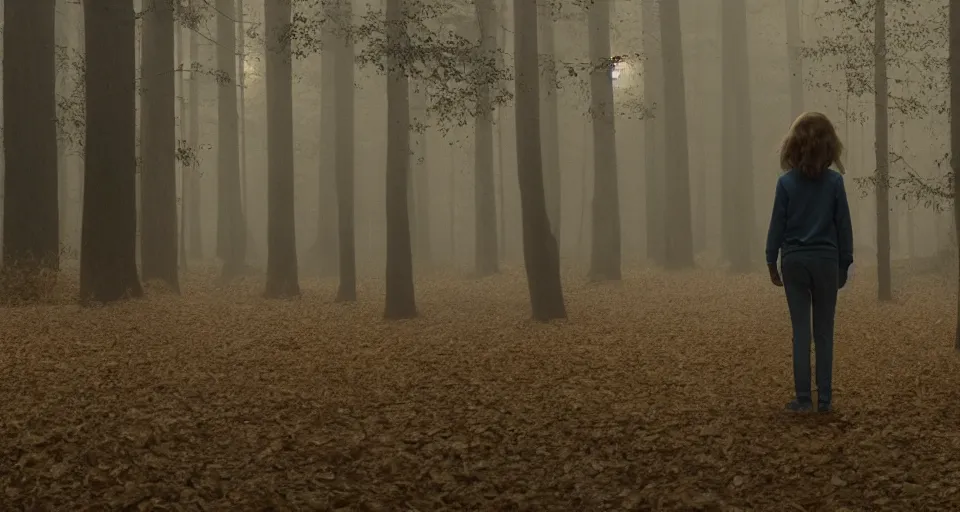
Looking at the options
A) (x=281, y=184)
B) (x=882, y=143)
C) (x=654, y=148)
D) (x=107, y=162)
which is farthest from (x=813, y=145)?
(x=654, y=148)

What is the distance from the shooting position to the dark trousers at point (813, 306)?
642 cm

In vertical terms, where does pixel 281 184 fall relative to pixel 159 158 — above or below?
below

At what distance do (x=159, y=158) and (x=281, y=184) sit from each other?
7.88 ft

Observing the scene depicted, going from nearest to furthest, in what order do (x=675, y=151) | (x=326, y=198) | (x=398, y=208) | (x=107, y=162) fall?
(x=107, y=162) → (x=398, y=208) → (x=675, y=151) → (x=326, y=198)

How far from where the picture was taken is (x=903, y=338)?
466 inches

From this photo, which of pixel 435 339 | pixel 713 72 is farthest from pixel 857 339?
pixel 713 72

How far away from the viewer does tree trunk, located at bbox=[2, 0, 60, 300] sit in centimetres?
1348

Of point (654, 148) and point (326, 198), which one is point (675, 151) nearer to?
point (654, 148)

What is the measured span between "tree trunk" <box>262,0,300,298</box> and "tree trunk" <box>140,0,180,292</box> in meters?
1.90

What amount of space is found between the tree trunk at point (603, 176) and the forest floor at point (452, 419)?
28.5 ft

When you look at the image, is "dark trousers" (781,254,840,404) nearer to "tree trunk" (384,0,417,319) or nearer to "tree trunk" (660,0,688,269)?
"tree trunk" (384,0,417,319)

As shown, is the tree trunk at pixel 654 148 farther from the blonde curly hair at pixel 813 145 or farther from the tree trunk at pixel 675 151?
the blonde curly hair at pixel 813 145

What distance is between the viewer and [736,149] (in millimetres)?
26312

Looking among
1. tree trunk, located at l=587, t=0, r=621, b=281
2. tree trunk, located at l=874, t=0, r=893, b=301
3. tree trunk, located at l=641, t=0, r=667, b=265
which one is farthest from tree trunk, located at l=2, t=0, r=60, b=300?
tree trunk, located at l=641, t=0, r=667, b=265
